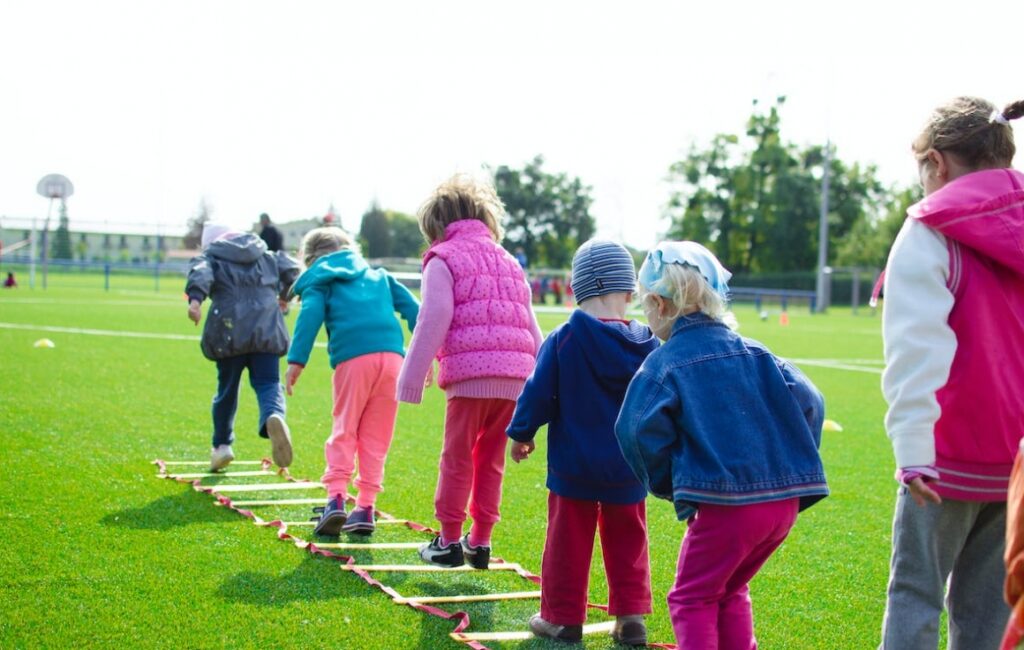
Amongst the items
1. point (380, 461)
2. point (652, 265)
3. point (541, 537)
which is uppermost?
point (652, 265)

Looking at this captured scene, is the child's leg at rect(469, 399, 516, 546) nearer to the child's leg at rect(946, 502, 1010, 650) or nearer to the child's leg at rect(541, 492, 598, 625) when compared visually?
the child's leg at rect(541, 492, 598, 625)

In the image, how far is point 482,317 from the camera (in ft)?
16.1

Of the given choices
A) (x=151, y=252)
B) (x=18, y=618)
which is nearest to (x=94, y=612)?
(x=18, y=618)

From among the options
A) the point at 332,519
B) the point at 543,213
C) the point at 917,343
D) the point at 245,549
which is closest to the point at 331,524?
the point at 332,519

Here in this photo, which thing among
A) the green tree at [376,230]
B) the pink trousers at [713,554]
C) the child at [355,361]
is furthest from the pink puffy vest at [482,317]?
the green tree at [376,230]

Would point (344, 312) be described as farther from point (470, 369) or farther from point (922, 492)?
point (922, 492)

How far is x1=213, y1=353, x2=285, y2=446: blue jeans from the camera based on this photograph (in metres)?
6.93

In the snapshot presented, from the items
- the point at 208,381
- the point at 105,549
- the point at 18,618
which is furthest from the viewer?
the point at 208,381

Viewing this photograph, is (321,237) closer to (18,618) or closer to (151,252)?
(18,618)

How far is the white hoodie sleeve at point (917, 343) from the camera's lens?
2789mm

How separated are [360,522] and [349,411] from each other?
59 centimetres

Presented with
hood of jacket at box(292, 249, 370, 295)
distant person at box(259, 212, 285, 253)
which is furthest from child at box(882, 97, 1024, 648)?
distant person at box(259, 212, 285, 253)

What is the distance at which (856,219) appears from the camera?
70.1 metres

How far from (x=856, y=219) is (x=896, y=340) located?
234ft
